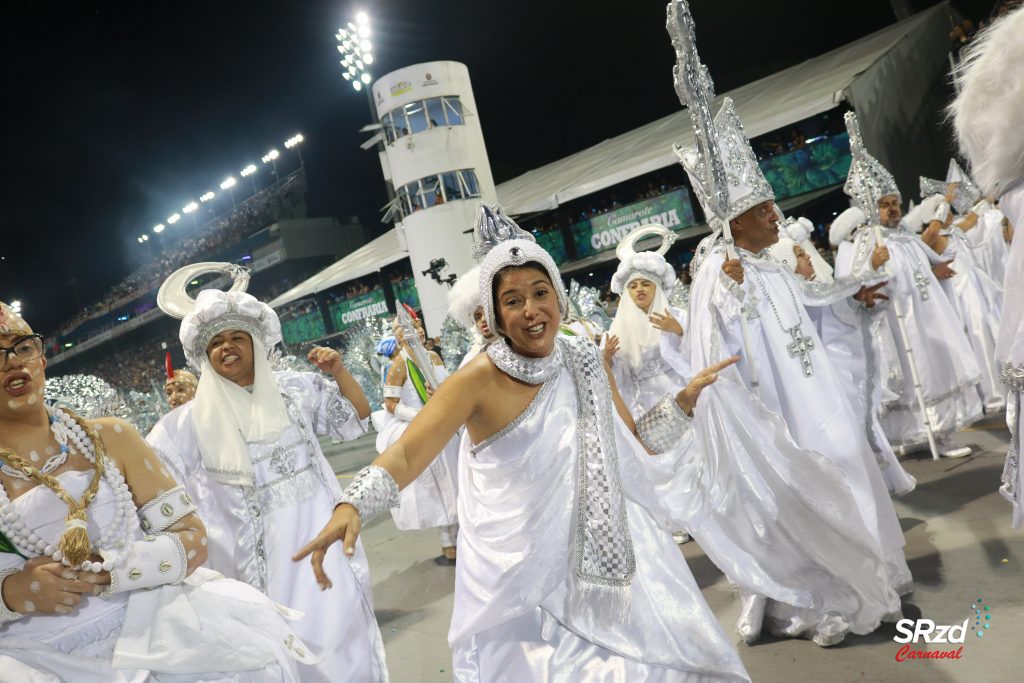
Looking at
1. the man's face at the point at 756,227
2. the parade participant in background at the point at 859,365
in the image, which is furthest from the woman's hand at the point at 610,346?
the man's face at the point at 756,227

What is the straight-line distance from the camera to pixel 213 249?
40.5 meters

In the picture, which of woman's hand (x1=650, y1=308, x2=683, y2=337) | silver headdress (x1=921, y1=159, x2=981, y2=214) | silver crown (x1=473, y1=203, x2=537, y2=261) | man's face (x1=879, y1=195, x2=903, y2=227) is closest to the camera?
silver crown (x1=473, y1=203, x2=537, y2=261)

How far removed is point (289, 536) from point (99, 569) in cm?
152

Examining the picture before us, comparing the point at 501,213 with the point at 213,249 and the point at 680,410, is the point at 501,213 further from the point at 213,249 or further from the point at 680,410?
the point at 213,249

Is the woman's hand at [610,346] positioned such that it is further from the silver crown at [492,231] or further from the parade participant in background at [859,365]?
the silver crown at [492,231]

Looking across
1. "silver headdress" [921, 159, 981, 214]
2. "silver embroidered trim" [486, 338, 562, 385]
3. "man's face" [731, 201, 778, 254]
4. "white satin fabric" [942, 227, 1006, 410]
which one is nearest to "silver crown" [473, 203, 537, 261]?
"silver embroidered trim" [486, 338, 562, 385]

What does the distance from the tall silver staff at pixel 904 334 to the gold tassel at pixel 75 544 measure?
5.97m

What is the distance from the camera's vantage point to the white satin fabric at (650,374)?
6.29 m

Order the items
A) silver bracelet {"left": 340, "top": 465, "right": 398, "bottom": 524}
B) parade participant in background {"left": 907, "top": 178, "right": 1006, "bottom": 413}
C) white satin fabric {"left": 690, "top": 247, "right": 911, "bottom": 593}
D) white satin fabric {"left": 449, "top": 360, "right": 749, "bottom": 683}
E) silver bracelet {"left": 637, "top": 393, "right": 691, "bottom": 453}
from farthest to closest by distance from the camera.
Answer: parade participant in background {"left": 907, "top": 178, "right": 1006, "bottom": 413} → white satin fabric {"left": 690, "top": 247, "right": 911, "bottom": 593} → silver bracelet {"left": 637, "top": 393, "right": 691, "bottom": 453} → white satin fabric {"left": 449, "top": 360, "right": 749, "bottom": 683} → silver bracelet {"left": 340, "top": 465, "right": 398, "bottom": 524}

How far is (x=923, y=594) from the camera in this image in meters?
3.88

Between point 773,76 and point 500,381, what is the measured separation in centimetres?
1769

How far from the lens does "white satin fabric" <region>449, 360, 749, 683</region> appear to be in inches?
91.6

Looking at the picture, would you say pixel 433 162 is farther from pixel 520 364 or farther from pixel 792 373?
pixel 520 364

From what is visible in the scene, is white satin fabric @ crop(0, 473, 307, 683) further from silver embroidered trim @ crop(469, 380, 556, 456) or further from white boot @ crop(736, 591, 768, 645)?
white boot @ crop(736, 591, 768, 645)
